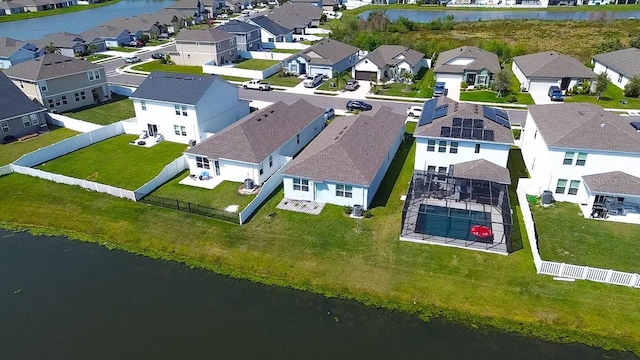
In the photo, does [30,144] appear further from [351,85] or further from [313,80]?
[351,85]

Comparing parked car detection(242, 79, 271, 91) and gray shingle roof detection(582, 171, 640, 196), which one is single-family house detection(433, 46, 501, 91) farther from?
gray shingle roof detection(582, 171, 640, 196)

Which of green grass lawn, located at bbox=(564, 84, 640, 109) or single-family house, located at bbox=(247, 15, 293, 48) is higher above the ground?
single-family house, located at bbox=(247, 15, 293, 48)

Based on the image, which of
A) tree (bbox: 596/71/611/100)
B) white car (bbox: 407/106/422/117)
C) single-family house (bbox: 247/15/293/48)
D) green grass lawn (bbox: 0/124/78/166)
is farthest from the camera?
single-family house (bbox: 247/15/293/48)

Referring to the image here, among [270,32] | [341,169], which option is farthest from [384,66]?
[341,169]

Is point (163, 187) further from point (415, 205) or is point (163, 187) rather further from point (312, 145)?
point (415, 205)

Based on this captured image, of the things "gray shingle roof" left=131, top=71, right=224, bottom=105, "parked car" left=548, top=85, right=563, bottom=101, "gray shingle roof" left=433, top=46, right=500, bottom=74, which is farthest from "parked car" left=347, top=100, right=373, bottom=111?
"parked car" left=548, top=85, right=563, bottom=101

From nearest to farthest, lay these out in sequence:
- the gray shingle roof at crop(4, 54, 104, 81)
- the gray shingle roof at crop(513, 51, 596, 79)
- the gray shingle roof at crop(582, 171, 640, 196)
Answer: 1. the gray shingle roof at crop(582, 171, 640, 196)
2. the gray shingle roof at crop(4, 54, 104, 81)
3. the gray shingle roof at crop(513, 51, 596, 79)

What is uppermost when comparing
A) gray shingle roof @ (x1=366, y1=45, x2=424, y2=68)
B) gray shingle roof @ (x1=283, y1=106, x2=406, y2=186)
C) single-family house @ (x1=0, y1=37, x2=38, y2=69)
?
single-family house @ (x1=0, y1=37, x2=38, y2=69)
